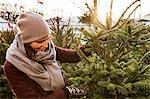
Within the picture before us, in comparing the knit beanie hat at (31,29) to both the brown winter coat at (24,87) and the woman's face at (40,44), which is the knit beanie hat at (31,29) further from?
the brown winter coat at (24,87)

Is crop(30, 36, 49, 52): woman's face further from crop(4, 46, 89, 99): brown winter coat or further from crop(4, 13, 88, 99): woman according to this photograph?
crop(4, 46, 89, 99): brown winter coat

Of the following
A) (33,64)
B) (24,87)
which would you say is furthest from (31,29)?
(24,87)

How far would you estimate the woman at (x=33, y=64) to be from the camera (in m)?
2.24

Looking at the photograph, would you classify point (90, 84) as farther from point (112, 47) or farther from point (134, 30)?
point (134, 30)

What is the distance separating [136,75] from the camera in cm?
254

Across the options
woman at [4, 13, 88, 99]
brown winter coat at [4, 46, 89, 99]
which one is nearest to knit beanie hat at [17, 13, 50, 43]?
woman at [4, 13, 88, 99]

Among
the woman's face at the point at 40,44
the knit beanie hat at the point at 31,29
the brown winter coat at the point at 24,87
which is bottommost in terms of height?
the brown winter coat at the point at 24,87

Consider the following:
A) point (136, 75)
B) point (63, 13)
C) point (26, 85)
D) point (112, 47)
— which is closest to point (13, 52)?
point (26, 85)

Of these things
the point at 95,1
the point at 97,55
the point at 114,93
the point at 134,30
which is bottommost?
the point at 114,93

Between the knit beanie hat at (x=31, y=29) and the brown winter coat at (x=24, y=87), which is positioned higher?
the knit beanie hat at (x=31, y=29)

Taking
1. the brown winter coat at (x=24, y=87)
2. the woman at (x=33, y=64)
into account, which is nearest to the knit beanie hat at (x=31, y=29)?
the woman at (x=33, y=64)

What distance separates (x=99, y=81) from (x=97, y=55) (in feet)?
0.80

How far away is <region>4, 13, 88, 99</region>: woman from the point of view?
2.24 meters

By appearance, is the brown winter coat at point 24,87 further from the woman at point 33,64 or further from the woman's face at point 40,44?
the woman's face at point 40,44
